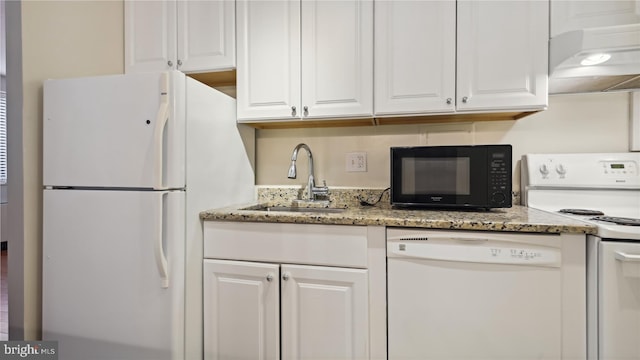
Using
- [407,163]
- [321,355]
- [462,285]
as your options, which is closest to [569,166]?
[407,163]

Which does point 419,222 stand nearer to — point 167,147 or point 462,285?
point 462,285

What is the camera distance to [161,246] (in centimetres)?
128

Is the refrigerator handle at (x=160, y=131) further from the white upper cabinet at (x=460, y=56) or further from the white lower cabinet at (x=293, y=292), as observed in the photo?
the white upper cabinet at (x=460, y=56)

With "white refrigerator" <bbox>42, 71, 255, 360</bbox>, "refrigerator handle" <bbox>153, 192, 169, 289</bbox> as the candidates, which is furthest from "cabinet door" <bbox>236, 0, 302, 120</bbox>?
"refrigerator handle" <bbox>153, 192, 169, 289</bbox>

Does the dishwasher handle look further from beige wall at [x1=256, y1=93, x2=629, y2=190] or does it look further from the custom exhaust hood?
the custom exhaust hood

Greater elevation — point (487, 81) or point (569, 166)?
point (487, 81)

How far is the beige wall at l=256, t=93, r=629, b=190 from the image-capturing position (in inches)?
64.3

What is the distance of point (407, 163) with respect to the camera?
1560mm

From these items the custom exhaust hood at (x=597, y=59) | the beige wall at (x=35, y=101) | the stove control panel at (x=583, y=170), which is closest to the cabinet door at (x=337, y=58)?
the custom exhaust hood at (x=597, y=59)

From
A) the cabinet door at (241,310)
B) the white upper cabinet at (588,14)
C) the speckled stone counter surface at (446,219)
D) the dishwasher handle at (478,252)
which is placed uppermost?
the white upper cabinet at (588,14)

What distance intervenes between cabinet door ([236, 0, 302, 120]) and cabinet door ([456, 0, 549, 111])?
812 millimetres

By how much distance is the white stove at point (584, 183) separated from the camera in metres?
1.53

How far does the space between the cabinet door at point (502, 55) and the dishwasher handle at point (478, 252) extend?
0.66m

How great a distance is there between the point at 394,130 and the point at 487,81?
1.79 ft
